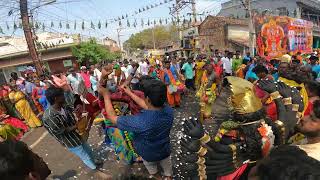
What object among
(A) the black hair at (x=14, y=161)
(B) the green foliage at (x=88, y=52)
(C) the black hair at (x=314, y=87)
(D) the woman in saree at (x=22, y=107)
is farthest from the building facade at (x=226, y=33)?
(A) the black hair at (x=14, y=161)

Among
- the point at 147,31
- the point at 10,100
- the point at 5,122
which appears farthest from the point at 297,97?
the point at 147,31

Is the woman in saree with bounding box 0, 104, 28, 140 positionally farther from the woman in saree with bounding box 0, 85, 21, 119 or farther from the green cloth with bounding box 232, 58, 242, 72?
the green cloth with bounding box 232, 58, 242, 72

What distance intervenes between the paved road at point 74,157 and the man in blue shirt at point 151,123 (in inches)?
31.0

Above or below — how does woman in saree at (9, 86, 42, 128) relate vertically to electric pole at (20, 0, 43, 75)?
below

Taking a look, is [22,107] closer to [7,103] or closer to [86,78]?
[7,103]

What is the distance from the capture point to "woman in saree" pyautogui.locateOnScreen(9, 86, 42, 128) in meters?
8.44

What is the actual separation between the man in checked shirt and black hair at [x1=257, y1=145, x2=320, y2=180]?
10.1 feet

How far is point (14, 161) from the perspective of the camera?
4.89 feet

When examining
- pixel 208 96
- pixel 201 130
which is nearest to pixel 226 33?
pixel 208 96

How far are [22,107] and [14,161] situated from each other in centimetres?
776

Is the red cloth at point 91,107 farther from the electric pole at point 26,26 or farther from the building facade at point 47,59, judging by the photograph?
the building facade at point 47,59

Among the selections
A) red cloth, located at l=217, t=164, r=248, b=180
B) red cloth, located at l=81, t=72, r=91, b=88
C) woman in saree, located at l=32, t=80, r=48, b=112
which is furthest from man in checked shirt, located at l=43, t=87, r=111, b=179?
red cloth, located at l=81, t=72, r=91, b=88

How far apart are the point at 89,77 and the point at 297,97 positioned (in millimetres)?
9663

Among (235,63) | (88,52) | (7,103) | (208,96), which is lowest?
(7,103)
